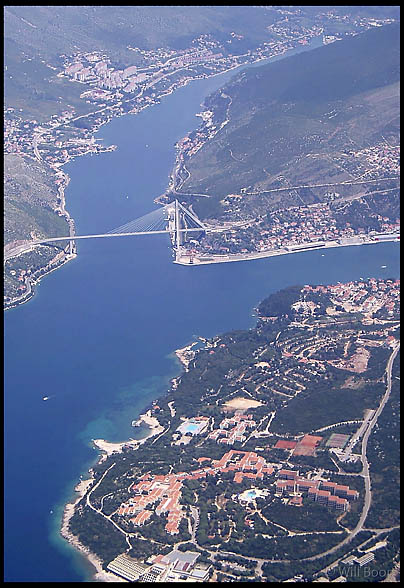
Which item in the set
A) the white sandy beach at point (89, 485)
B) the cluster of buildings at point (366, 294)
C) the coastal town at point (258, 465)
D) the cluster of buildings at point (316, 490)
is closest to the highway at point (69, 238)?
the cluster of buildings at point (366, 294)

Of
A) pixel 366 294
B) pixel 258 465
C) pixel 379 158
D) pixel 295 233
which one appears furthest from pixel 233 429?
pixel 379 158

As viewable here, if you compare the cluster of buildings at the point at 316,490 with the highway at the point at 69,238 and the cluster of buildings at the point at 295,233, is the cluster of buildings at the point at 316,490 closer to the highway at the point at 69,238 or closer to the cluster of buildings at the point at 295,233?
the cluster of buildings at the point at 295,233

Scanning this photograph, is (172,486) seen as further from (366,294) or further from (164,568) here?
(366,294)

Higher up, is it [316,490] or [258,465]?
[258,465]

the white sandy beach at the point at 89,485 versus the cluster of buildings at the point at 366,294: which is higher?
the cluster of buildings at the point at 366,294

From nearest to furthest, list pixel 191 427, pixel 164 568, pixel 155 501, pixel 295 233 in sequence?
pixel 164 568 → pixel 155 501 → pixel 191 427 → pixel 295 233

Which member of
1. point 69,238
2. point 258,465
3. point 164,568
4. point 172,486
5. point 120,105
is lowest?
point 164,568
